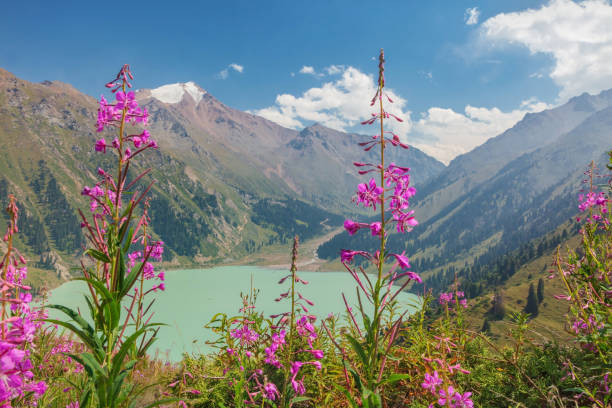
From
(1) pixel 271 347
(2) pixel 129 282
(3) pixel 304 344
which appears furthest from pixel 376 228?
(3) pixel 304 344

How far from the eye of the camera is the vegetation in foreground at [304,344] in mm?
2268

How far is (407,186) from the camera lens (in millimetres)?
2750

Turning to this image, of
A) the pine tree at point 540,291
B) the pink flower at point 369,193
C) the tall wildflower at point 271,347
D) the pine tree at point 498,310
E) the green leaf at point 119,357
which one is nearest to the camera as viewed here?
the green leaf at point 119,357

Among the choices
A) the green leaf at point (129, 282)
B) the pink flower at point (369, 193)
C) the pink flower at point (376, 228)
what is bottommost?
the green leaf at point (129, 282)

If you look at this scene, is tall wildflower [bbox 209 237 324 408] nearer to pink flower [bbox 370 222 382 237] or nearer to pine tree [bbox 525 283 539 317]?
pink flower [bbox 370 222 382 237]

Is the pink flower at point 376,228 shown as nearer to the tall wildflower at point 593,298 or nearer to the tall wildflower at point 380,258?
the tall wildflower at point 380,258

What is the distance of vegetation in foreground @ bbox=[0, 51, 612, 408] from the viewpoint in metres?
2.27

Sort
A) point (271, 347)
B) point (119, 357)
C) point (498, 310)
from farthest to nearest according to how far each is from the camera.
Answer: point (498, 310), point (271, 347), point (119, 357)

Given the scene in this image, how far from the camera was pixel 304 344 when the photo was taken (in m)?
4.55

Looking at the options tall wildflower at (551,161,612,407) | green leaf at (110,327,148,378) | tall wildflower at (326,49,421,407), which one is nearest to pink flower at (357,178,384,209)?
tall wildflower at (326,49,421,407)

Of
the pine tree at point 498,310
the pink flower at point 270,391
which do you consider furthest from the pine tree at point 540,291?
the pink flower at point 270,391

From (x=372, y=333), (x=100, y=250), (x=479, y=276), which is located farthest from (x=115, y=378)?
(x=479, y=276)

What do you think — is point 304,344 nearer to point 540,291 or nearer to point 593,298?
point 593,298

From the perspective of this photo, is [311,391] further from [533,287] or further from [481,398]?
[533,287]
